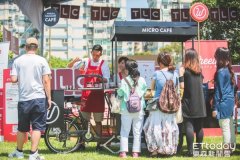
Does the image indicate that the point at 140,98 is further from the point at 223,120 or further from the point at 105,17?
the point at 105,17

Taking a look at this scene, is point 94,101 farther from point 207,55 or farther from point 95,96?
point 207,55

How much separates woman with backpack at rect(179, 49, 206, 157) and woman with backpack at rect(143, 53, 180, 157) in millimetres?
158

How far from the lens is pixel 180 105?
22.9ft

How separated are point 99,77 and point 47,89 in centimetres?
103

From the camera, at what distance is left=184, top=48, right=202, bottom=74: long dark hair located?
6.97m

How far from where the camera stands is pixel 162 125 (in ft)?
22.9

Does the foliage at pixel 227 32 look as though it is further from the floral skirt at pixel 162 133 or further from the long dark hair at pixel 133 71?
the floral skirt at pixel 162 133

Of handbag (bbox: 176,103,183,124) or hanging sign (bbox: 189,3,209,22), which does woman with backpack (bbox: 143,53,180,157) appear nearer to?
handbag (bbox: 176,103,183,124)

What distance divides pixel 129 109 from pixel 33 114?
4.34 feet

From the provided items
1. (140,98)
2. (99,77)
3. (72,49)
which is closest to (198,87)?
(140,98)

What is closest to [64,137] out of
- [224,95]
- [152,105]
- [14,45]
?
[152,105]

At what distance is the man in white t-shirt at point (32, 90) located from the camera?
6.48 metres

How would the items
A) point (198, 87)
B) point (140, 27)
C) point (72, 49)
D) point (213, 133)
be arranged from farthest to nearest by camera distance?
point (72, 49)
point (213, 133)
point (140, 27)
point (198, 87)

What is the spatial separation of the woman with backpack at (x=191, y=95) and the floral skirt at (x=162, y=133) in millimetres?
186
